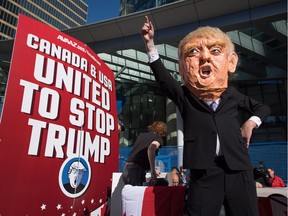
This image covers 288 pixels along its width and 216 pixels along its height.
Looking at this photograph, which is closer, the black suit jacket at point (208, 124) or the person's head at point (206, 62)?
the black suit jacket at point (208, 124)

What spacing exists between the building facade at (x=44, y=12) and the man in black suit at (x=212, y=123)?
75.4 meters

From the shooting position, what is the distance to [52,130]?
243cm

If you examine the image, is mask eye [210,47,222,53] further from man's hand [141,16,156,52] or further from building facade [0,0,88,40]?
building facade [0,0,88,40]

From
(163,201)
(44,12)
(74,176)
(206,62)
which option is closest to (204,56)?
(206,62)

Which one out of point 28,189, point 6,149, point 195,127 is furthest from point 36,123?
point 195,127

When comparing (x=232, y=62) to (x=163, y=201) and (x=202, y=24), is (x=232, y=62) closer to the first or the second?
(x=163, y=201)

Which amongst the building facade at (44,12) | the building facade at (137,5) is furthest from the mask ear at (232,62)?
the building facade at (44,12)

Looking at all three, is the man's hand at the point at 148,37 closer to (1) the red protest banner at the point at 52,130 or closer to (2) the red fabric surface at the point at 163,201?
(1) the red protest banner at the point at 52,130

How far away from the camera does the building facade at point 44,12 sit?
228ft

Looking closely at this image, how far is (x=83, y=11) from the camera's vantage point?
110m

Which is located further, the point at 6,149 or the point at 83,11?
the point at 83,11

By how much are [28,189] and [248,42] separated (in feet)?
42.5

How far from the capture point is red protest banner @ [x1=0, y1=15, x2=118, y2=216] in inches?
84.1

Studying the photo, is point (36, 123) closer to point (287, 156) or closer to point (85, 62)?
→ point (85, 62)
